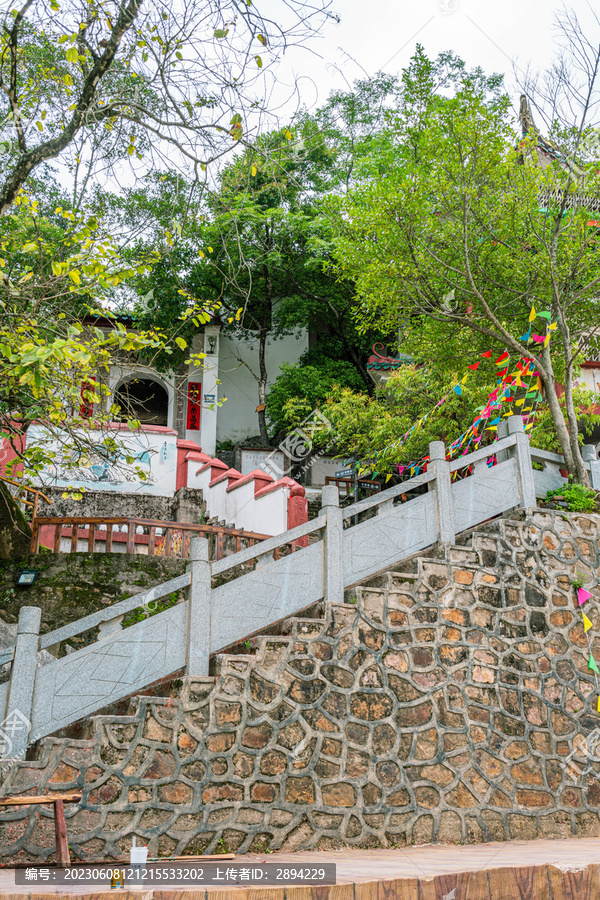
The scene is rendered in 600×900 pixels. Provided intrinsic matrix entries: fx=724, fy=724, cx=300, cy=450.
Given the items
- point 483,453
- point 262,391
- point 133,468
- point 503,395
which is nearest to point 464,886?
point 483,453

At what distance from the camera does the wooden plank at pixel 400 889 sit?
2498mm

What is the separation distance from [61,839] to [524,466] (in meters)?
6.03

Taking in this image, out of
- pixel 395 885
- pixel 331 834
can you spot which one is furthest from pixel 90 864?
pixel 395 885

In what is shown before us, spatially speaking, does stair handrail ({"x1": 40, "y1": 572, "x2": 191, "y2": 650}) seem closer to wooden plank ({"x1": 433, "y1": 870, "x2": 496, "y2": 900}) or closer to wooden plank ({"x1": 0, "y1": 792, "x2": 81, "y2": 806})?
wooden plank ({"x1": 0, "y1": 792, "x2": 81, "y2": 806})

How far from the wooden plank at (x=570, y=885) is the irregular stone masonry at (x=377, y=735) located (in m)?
3.60

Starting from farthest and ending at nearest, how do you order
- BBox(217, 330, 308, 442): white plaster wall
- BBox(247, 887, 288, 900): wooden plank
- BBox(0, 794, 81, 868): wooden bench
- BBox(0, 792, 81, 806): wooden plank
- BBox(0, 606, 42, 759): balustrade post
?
BBox(217, 330, 308, 442): white plaster wall < BBox(0, 606, 42, 759): balustrade post < BBox(0, 794, 81, 868): wooden bench < BBox(0, 792, 81, 806): wooden plank < BBox(247, 887, 288, 900): wooden plank

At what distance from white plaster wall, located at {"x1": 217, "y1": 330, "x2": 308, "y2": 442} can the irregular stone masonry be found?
14.6 metres

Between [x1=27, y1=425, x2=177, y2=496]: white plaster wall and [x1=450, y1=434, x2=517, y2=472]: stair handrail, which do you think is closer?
[x1=450, y1=434, x2=517, y2=472]: stair handrail

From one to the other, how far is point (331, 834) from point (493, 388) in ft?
25.1

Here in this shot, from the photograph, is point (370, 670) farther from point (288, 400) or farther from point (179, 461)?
point (288, 400)

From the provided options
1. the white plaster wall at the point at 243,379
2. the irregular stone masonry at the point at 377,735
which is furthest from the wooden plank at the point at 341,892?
the white plaster wall at the point at 243,379

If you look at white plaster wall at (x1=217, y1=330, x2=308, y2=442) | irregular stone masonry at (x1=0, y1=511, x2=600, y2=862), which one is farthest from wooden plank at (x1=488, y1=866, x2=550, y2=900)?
white plaster wall at (x1=217, y1=330, x2=308, y2=442)

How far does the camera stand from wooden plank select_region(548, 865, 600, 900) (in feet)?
9.02

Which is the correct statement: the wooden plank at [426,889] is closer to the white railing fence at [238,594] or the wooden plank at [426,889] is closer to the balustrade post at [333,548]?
the white railing fence at [238,594]
